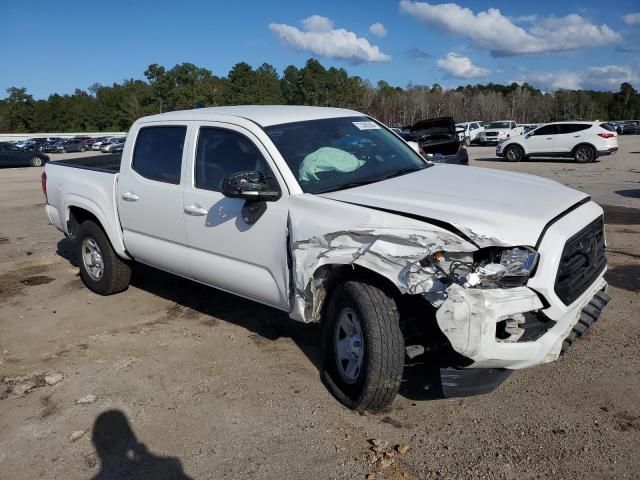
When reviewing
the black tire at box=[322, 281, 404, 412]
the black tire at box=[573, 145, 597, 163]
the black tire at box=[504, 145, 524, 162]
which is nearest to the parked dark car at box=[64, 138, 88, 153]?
the black tire at box=[504, 145, 524, 162]

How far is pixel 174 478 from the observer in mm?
3125

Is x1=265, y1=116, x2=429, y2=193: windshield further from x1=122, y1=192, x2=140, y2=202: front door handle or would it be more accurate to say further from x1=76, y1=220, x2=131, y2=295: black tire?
x1=76, y1=220, x2=131, y2=295: black tire

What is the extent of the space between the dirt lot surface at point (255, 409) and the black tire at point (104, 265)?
37 cm

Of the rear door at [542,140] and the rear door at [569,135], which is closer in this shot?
the rear door at [569,135]

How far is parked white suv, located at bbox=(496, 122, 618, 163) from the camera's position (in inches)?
863

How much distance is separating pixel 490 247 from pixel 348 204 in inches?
36.8

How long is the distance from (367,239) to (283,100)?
338 feet

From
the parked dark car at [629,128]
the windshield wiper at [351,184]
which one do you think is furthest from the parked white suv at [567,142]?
the parked dark car at [629,128]

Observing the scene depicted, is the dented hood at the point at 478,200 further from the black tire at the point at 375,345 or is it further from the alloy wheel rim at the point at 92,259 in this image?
the alloy wheel rim at the point at 92,259

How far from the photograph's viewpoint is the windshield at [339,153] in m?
4.15

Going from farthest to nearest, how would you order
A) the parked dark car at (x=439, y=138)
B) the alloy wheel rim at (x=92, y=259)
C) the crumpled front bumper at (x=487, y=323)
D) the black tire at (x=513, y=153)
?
1. the black tire at (x=513, y=153)
2. the parked dark car at (x=439, y=138)
3. the alloy wheel rim at (x=92, y=259)
4. the crumpled front bumper at (x=487, y=323)

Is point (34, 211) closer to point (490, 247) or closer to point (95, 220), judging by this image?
point (95, 220)

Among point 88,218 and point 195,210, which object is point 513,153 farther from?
point 195,210

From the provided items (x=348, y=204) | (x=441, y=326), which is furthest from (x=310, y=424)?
(x=348, y=204)
